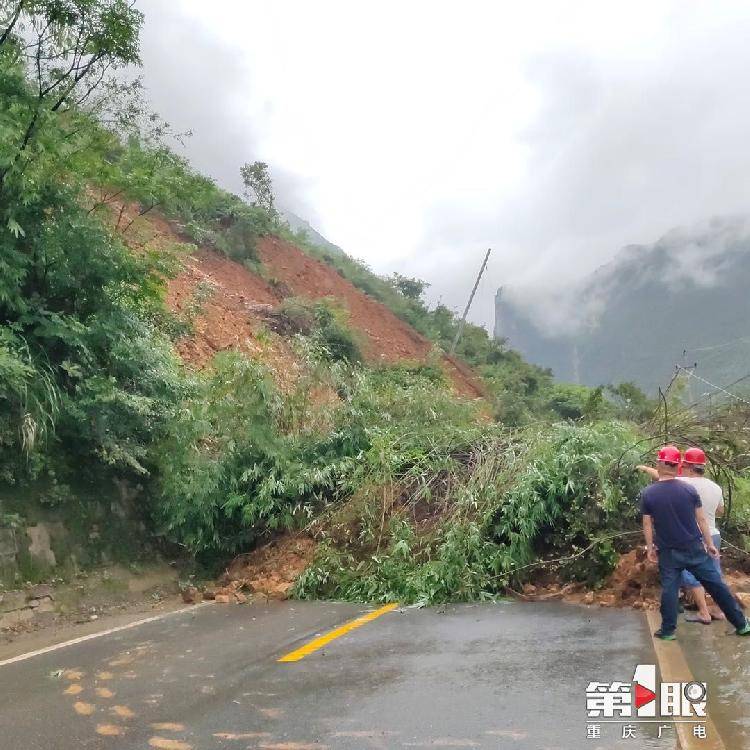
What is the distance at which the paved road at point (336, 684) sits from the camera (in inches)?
172

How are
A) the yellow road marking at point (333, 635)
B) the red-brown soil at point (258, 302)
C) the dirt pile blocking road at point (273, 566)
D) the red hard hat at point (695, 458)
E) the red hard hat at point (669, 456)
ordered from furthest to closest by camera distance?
the red-brown soil at point (258, 302)
the dirt pile blocking road at point (273, 566)
the red hard hat at point (695, 458)
the yellow road marking at point (333, 635)
the red hard hat at point (669, 456)

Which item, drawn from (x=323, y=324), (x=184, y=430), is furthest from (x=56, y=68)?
(x=323, y=324)

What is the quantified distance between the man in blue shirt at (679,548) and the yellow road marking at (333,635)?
2.85 metres

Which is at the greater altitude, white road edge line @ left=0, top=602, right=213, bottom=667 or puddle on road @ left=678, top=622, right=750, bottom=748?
puddle on road @ left=678, top=622, right=750, bottom=748

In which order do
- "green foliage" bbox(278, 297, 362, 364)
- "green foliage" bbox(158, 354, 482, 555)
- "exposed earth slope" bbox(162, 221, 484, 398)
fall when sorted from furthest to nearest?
1. "green foliage" bbox(278, 297, 362, 364)
2. "exposed earth slope" bbox(162, 221, 484, 398)
3. "green foliage" bbox(158, 354, 482, 555)

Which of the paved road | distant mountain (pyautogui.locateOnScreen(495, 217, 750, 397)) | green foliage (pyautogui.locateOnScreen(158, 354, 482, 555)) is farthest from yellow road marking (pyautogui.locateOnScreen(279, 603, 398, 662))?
distant mountain (pyautogui.locateOnScreen(495, 217, 750, 397))

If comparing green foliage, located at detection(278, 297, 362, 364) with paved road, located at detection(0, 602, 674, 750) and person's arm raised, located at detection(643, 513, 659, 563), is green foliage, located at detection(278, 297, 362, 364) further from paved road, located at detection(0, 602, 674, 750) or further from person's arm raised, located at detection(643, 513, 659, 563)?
person's arm raised, located at detection(643, 513, 659, 563)

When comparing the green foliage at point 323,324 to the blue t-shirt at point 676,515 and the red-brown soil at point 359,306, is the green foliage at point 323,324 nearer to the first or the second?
the red-brown soil at point 359,306

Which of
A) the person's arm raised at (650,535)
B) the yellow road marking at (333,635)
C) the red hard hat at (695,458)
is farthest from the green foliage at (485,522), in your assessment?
the person's arm raised at (650,535)

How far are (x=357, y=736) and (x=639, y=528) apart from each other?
18.9 ft

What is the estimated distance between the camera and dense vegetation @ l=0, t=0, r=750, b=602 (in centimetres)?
916

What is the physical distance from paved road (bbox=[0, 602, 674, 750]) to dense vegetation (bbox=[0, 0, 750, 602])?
1.58 metres

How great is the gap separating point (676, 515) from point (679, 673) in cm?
137

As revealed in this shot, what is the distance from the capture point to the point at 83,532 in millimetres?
10188
